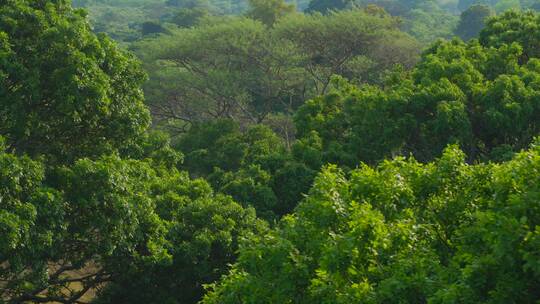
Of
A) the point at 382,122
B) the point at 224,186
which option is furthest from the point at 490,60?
the point at 224,186

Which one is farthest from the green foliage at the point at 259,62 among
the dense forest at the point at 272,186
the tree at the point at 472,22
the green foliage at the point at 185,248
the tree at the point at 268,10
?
the tree at the point at 472,22

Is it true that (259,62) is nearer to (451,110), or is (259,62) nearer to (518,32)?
(518,32)

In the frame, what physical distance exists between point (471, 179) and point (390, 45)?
1049 inches

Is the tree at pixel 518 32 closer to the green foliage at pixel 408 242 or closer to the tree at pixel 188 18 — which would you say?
the green foliage at pixel 408 242

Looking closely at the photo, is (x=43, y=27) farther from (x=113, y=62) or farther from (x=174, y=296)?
(x=174, y=296)

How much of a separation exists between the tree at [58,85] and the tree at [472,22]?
50.5m

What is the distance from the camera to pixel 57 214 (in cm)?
1509

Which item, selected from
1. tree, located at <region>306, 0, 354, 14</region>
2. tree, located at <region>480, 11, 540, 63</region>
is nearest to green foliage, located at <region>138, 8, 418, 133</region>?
tree, located at <region>480, 11, 540, 63</region>

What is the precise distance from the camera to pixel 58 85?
15711 millimetres

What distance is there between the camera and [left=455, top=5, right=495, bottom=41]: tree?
64.1 m

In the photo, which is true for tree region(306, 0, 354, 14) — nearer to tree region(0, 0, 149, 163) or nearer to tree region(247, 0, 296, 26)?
tree region(247, 0, 296, 26)

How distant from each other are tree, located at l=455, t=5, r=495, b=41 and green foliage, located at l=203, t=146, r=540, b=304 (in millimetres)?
54257

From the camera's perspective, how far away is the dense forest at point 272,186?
10.1 m

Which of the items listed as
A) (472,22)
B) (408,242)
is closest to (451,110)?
(408,242)
